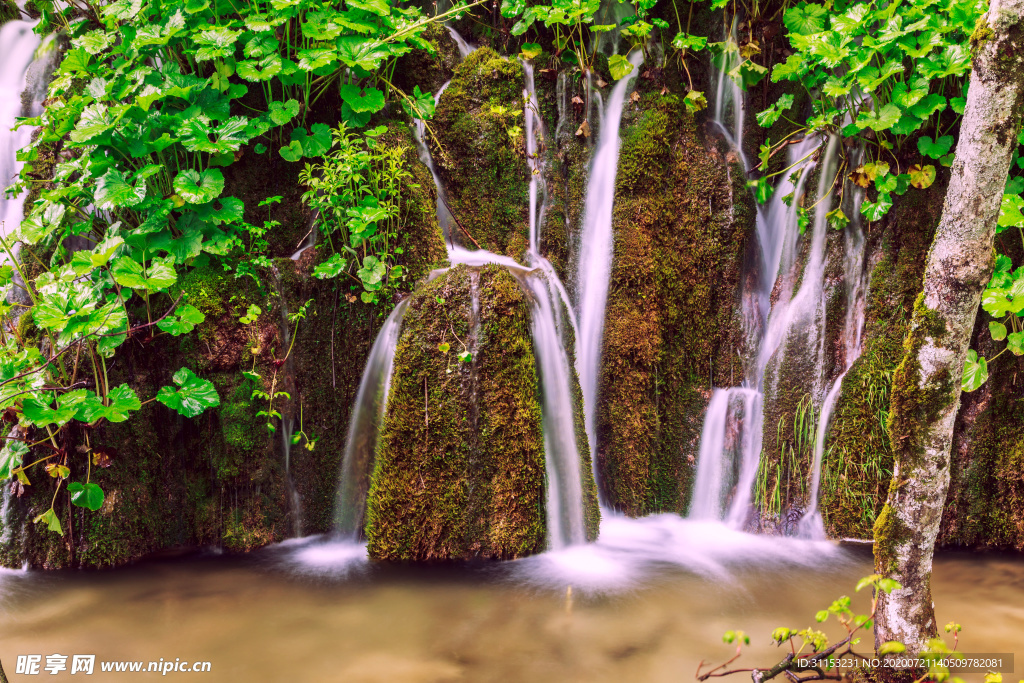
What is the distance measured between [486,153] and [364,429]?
2.27 m

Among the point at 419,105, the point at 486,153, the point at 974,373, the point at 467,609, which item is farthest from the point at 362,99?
the point at 974,373

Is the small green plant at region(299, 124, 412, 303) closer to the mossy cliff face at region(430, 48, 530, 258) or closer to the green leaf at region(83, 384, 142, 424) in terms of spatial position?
the mossy cliff face at region(430, 48, 530, 258)

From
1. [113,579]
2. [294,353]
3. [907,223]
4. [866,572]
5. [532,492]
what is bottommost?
[866,572]

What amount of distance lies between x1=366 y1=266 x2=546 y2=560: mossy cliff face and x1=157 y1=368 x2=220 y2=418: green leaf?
0.99 meters

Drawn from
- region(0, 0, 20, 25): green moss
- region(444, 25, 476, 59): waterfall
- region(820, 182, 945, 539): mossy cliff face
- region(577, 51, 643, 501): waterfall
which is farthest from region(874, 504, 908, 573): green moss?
region(0, 0, 20, 25): green moss

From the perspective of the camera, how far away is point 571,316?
4.25 metres

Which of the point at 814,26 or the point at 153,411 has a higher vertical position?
the point at 814,26

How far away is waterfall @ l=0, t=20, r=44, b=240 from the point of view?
156 inches

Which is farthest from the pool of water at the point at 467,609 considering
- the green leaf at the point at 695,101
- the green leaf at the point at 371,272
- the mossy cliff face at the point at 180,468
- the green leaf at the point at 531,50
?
the green leaf at the point at 531,50

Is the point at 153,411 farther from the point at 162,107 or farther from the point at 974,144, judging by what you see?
the point at 974,144

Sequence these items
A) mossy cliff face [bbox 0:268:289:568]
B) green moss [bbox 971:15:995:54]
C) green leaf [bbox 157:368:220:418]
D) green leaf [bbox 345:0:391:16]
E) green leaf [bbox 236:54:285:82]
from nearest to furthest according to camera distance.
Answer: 1. green moss [bbox 971:15:995:54]
2. green leaf [bbox 157:368:220:418]
3. mossy cliff face [bbox 0:268:289:568]
4. green leaf [bbox 236:54:285:82]
5. green leaf [bbox 345:0:391:16]

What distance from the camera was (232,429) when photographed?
377 centimetres

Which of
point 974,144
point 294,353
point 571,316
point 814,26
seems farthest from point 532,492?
point 814,26

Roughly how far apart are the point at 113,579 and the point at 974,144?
4.49 m
